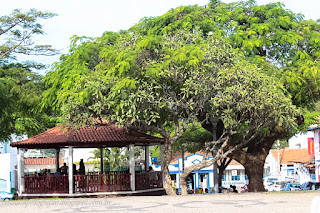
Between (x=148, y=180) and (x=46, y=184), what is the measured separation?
4756 millimetres

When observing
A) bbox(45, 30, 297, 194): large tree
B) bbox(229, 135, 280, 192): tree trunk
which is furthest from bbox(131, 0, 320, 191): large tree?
bbox(45, 30, 297, 194): large tree

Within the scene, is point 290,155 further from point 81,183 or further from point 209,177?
point 81,183

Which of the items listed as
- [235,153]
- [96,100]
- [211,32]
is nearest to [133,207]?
[96,100]

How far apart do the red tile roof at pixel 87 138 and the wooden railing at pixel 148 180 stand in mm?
1685

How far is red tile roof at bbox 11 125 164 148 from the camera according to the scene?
23750 millimetres

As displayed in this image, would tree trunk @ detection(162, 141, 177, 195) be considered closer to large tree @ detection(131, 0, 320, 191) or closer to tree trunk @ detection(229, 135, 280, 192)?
large tree @ detection(131, 0, 320, 191)

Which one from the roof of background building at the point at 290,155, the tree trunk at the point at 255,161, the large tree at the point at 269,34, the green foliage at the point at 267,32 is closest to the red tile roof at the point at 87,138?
the large tree at the point at 269,34

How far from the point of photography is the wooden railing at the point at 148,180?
80.8 feet

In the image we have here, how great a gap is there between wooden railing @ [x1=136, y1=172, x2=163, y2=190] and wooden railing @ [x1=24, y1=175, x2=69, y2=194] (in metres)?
3.32

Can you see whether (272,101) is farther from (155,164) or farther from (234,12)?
(155,164)

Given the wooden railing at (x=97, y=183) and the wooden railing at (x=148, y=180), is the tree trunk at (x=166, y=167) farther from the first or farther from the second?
the wooden railing at (x=97, y=183)

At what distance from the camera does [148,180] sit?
25141mm

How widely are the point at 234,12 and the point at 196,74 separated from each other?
7787mm

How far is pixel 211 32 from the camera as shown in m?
25.2
